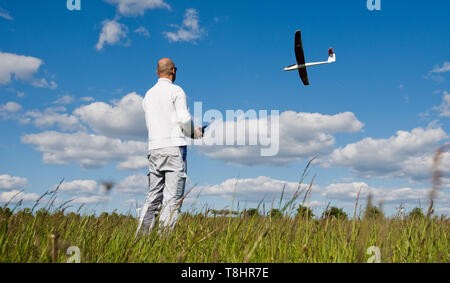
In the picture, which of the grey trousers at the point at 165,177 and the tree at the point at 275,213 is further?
the grey trousers at the point at 165,177

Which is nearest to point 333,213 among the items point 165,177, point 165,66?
point 165,177

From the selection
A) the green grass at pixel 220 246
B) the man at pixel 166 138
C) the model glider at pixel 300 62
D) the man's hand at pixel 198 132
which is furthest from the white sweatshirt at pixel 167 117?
the model glider at pixel 300 62

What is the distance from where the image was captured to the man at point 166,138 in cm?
514

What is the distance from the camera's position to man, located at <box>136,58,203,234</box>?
203 inches

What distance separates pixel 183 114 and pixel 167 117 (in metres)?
0.29

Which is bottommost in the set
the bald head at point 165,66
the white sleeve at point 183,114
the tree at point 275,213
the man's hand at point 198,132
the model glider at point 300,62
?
the tree at point 275,213

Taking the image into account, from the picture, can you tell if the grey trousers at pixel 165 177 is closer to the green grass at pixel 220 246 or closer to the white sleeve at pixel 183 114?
the white sleeve at pixel 183 114

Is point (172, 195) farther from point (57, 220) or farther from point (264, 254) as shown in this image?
point (264, 254)

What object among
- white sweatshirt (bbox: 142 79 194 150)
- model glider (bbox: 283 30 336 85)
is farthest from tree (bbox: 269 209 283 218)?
model glider (bbox: 283 30 336 85)
